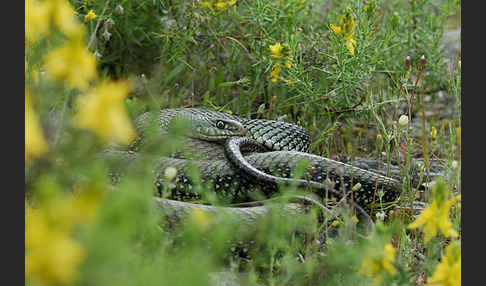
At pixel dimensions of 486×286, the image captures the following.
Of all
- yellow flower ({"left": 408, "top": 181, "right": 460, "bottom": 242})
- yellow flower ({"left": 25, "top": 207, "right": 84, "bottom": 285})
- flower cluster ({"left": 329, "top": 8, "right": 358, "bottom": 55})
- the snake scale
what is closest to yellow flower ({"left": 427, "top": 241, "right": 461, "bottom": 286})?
yellow flower ({"left": 408, "top": 181, "right": 460, "bottom": 242})

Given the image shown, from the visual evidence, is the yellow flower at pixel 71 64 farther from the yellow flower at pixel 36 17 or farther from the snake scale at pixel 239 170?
the snake scale at pixel 239 170

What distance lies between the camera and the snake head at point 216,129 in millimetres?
3404

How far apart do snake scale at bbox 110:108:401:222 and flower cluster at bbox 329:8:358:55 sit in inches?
32.1

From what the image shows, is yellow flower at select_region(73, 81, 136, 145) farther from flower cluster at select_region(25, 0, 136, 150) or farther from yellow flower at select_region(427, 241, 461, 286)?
yellow flower at select_region(427, 241, 461, 286)

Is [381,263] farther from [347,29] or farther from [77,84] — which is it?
[347,29]

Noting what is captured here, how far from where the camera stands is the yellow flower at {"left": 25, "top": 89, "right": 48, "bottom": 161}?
1137 mm

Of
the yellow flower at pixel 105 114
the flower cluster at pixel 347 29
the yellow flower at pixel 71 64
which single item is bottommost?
the flower cluster at pixel 347 29

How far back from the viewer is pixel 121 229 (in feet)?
3.45

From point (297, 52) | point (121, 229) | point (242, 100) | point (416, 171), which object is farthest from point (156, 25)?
point (121, 229)

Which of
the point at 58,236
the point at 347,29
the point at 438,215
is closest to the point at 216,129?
the point at 347,29

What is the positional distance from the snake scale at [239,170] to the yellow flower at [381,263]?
0.91 m

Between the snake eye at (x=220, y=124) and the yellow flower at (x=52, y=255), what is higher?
the yellow flower at (x=52, y=255)

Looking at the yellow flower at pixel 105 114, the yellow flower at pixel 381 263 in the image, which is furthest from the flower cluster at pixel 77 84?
the yellow flower at pixel 381 263

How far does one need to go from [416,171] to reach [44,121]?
2844mm
